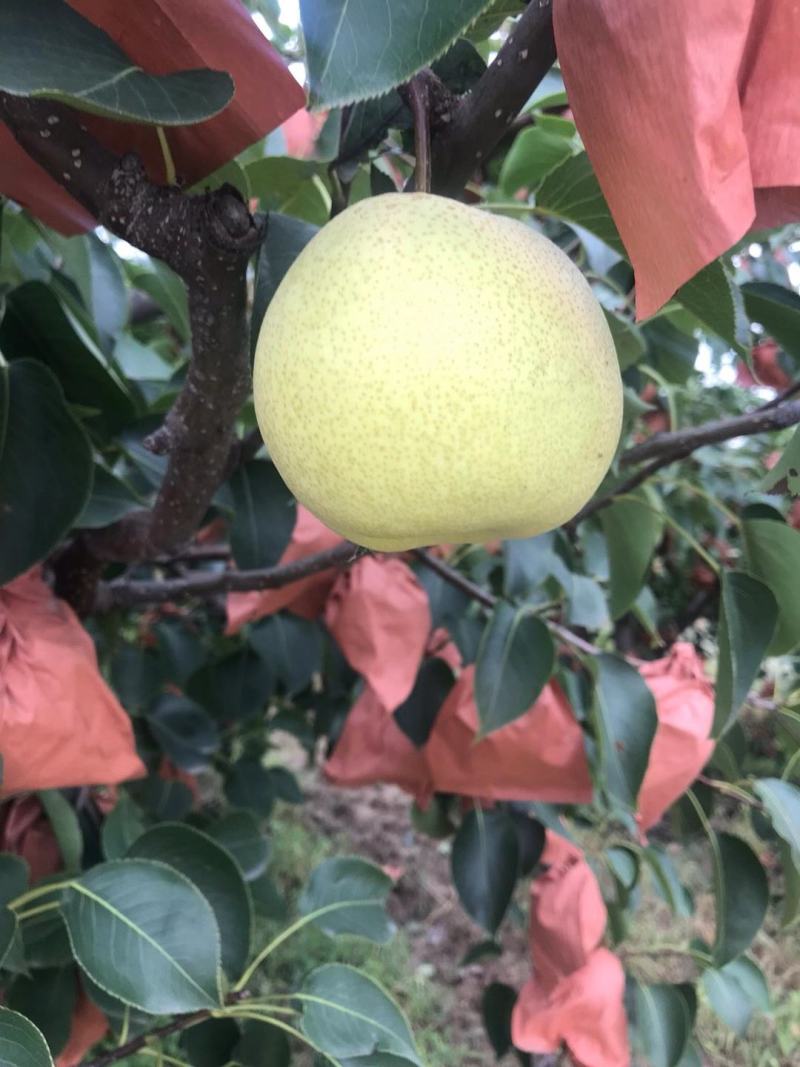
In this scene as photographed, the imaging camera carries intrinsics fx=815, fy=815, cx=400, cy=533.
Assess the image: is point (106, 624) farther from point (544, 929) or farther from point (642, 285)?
point (642, 285)

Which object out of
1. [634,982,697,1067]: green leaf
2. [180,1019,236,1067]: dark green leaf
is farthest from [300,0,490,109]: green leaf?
[634,982,697,1067]: green leaf

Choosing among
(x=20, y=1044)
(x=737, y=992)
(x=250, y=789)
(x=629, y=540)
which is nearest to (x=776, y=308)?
(x=629, y=540)

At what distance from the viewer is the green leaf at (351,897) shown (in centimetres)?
89

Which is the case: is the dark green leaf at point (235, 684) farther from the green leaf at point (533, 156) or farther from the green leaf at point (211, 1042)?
the green leaf at point (533, 156)

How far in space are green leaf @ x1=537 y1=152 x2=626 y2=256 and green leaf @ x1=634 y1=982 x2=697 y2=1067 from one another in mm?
978

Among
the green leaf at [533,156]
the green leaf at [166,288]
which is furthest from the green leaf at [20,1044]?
the green leaf at [533,156]

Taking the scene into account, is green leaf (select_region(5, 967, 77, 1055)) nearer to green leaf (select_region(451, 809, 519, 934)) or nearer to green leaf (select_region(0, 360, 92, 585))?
green leaf (select_region(0, 360, 92, 585))

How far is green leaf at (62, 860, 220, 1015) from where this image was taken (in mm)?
586

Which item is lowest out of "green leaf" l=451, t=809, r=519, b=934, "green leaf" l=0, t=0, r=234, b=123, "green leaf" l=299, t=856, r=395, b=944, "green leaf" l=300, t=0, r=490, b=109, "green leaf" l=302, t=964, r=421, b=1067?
"green leaf" l=451, t=809, r=519, b=934

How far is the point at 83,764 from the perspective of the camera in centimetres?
72

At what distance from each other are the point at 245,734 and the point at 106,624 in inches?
28.9

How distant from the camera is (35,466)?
2.15ft

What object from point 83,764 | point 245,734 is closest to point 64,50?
point 83,764

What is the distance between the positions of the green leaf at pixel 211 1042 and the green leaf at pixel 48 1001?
127 mm
